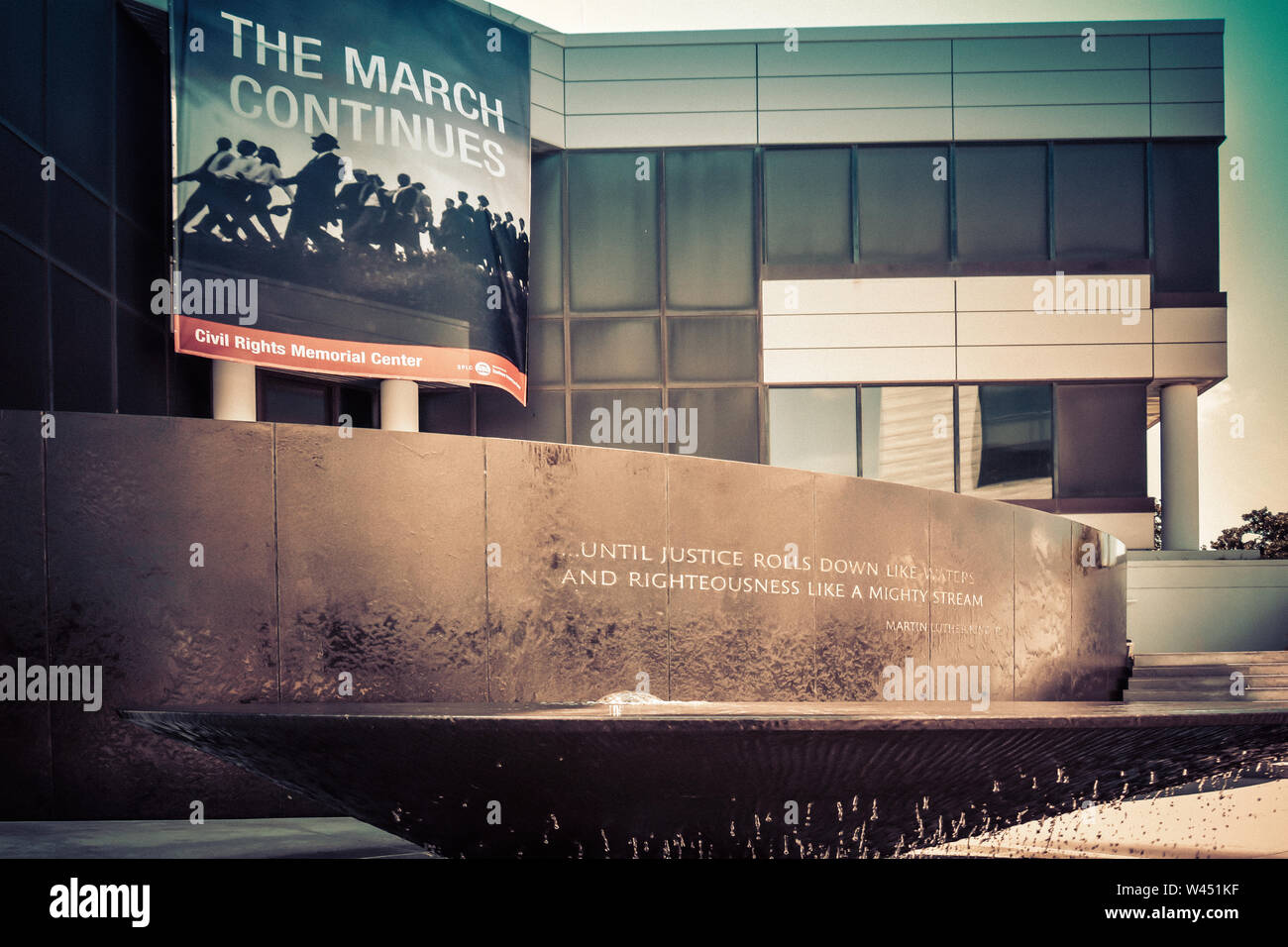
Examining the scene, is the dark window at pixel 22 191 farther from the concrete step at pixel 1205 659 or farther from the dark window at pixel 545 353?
the concrete step at pixel 1205 659

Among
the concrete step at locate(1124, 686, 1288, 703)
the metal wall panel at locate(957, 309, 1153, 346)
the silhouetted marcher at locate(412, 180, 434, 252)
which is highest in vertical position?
the silhouetted marcher at locate(412, 180, 434, 252)

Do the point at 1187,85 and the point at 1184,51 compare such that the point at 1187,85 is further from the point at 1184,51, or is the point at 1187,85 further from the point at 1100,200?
the point at 1100,200

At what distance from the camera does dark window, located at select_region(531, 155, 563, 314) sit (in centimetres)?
1777

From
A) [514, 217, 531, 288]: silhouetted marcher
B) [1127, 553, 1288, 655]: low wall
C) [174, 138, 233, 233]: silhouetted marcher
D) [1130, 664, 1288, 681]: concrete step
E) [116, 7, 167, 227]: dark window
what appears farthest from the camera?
[1127, 553, 1288, 655]: low wall

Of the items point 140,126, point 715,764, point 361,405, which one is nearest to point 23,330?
point 140,126

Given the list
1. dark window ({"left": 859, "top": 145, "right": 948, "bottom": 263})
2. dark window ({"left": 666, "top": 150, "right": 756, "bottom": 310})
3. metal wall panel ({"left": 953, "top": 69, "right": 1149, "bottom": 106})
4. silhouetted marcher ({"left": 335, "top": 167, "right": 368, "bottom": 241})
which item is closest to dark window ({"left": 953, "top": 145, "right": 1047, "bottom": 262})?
dark window ({"left": 859, "top": 145, "right": 948, "bottom": 263})

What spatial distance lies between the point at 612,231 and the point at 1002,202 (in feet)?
23.2

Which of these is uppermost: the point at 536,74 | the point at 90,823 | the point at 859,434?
the point at 536,74

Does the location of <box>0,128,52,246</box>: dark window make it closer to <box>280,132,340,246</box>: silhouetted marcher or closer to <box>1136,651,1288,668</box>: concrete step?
<box>280,132,340,246</box>: silhouetted marcher

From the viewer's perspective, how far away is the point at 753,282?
17.8 m

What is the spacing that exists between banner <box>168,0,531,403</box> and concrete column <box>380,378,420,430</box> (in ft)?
1.45
